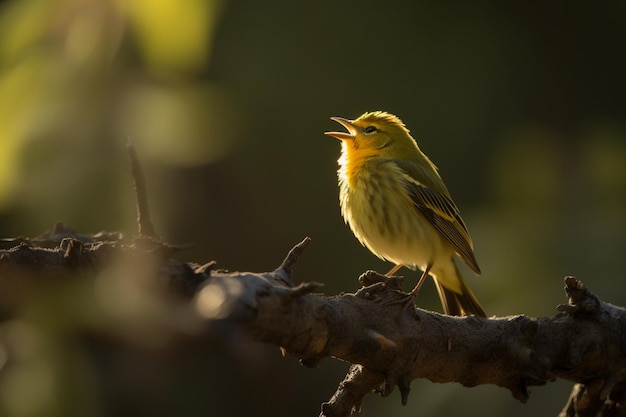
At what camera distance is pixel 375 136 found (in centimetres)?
364

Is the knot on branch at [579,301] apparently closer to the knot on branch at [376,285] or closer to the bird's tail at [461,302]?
the knot on branch at [376,285]

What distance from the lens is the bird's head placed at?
363 cm

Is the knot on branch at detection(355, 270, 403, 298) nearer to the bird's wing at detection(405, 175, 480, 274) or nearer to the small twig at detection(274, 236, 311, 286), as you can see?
the small twig at detection(274, 236, 311, 286)

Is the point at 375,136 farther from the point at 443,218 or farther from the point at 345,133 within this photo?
the point at 443,218

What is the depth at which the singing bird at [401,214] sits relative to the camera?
3.35 m

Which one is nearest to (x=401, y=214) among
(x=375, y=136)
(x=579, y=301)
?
(x=375, y=136)

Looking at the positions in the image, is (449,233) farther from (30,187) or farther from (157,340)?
(157,340)

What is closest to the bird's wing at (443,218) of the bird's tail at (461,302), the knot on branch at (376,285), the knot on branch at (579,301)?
the bird's tail at (461,302)

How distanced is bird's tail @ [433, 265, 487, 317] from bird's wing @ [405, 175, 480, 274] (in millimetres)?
179

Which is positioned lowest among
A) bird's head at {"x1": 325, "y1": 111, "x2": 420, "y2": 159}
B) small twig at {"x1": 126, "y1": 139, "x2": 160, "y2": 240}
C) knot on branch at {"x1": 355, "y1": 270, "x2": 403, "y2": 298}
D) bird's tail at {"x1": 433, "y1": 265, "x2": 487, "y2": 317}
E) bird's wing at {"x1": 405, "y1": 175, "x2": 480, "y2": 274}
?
bird's tail at {"x1": 433, "y1": 265, "x2": 487, "y2": 317}

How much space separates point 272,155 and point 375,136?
1682 millimetres

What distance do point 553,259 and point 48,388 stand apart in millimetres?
2640

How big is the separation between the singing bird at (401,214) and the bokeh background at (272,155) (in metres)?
0.10

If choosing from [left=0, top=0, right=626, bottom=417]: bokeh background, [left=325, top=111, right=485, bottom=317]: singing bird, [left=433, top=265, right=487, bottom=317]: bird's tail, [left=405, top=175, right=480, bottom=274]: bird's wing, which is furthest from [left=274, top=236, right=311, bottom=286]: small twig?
[left=433, top=265, right=487, bottom=317]: bird's tail
